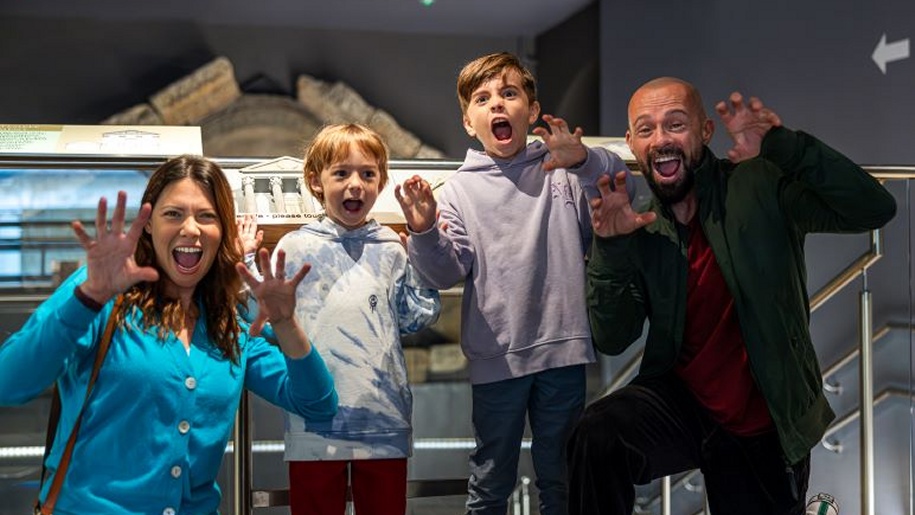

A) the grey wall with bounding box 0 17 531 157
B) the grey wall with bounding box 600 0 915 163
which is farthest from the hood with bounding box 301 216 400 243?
the grey wall with bounding box 0 17 531 157

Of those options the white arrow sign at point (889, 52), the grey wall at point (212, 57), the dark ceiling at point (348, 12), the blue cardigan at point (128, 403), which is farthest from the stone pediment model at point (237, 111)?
the blue cardigan at point (128, 403)

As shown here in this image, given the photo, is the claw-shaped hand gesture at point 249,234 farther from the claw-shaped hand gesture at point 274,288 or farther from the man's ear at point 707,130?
the man's ear at point 707,130

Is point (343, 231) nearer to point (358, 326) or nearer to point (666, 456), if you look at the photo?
point (358, 326)

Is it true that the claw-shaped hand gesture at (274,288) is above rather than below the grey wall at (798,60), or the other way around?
below

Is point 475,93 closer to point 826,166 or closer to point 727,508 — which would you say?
point 826,166

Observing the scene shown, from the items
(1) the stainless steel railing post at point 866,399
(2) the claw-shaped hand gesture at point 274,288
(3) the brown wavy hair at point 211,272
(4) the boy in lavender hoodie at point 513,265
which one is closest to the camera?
(2) the claw-shaped hand gesture at point 274,288

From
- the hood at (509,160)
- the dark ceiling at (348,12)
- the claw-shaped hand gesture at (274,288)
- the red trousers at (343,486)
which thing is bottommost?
the red trousers at (343,486)

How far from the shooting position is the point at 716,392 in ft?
8.03

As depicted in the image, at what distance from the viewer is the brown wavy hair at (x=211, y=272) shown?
212 cm

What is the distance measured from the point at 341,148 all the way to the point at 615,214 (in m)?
0.66

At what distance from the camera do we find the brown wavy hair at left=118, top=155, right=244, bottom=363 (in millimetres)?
2119

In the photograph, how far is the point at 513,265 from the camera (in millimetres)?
2635

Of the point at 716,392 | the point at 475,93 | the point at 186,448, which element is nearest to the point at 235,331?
the point at 186,448

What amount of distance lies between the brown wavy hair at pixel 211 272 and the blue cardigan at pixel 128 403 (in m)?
0.04
